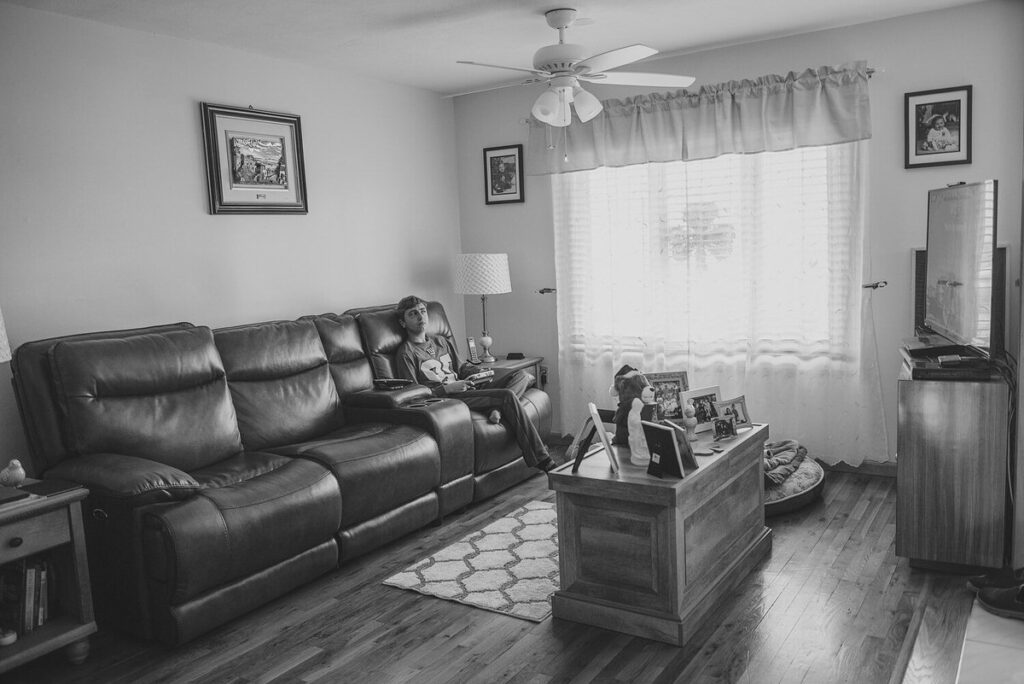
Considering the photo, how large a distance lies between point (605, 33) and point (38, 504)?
11.4 ft

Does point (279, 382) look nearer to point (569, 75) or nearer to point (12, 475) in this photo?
point (12, 475)

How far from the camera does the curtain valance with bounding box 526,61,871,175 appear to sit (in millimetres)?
4344

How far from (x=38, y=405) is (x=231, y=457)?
81cm

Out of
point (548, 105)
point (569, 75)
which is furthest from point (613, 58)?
point (548, 105)

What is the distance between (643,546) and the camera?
2.73 m

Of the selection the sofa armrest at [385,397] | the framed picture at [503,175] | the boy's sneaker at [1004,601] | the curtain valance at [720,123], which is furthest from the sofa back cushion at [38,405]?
the boy's sneaker at [1004,601]

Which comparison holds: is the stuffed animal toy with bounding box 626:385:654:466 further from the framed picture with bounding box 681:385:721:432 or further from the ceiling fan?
the ceiling fan

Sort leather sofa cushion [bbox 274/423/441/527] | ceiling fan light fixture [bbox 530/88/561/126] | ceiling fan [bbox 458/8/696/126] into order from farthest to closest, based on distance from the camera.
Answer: ceiling fan light fixture [bbox 530/88/561/126] → ceiling fan [bbox 458/8/696/126] → leather sofa cushion [bbox 274/423/441/527]

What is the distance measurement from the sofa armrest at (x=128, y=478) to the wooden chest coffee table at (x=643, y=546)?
1374mm

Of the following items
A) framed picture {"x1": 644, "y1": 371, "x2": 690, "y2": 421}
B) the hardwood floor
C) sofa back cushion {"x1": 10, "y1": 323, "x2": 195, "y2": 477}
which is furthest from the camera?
framed picture {"x1": 644, "y1": 371, "x2": 690, "y2": 421}

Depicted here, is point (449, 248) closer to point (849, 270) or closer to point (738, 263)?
point (738, 263)

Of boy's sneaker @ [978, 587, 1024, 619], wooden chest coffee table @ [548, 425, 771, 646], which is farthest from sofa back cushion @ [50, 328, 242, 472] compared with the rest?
boy's sneaker @ [978, 587, 1024, 619]

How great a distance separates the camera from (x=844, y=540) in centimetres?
360

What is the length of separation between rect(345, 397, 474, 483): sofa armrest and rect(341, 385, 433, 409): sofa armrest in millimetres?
21
